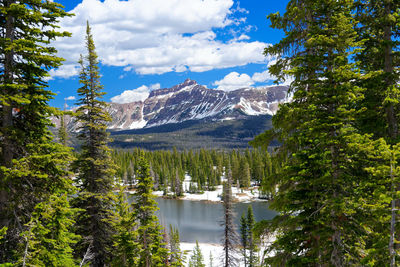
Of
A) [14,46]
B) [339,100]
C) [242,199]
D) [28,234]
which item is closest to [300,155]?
[339,100]

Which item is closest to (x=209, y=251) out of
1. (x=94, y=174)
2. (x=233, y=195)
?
(x=94, y=174)

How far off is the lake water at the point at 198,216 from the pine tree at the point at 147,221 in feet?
145

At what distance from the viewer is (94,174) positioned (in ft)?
59.3

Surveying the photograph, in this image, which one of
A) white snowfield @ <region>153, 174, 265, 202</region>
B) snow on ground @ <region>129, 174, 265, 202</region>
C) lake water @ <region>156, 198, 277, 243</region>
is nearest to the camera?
lake water @ <region>156, 198, 277, 243</region>

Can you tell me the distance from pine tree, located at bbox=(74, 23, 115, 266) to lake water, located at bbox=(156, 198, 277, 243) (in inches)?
1782

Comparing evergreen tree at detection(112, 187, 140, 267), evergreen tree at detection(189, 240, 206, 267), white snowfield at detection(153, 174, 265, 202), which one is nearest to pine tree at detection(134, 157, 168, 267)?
evergreen tree at detection(112, 187, 140, 267)

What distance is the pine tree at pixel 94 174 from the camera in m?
17.8

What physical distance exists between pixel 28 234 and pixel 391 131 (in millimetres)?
12999

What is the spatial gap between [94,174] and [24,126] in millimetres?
9914

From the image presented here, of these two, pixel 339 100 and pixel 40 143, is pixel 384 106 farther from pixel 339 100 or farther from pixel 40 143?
pixel 40 143

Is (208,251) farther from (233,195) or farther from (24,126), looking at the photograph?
(24,126)

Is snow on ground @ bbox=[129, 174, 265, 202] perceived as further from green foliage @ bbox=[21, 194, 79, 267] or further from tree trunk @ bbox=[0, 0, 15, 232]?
tree trunk @ bbox=[0, 0, 15, 232]

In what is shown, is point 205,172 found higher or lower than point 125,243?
lower

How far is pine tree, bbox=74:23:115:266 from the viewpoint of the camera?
17750 millimetres
